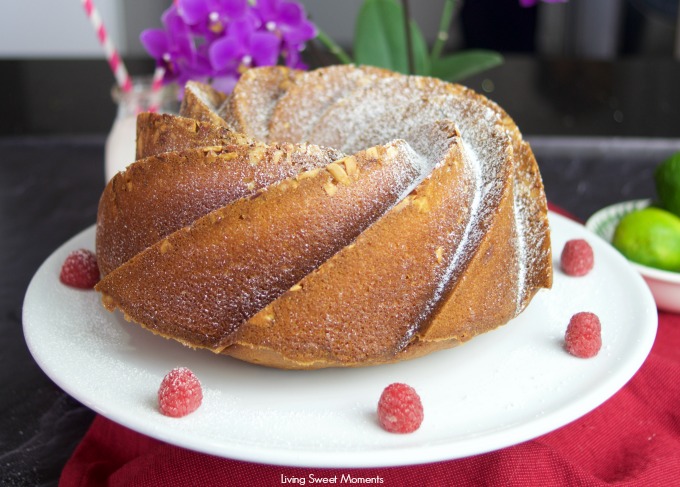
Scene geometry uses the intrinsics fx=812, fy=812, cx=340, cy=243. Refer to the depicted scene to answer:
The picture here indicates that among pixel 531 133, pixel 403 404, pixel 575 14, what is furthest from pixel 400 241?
pixel 575 14

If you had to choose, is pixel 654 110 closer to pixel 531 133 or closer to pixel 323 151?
pixel 531 133

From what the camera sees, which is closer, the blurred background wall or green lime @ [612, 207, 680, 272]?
green lime @ [612, 207, 680, 272]

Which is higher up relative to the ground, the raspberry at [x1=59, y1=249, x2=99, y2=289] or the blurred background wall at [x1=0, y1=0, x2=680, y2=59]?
the raspberry at [x1=59, y1=249, x2=99, y2=289]

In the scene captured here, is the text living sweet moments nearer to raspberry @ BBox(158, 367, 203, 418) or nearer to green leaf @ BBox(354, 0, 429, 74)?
raspberry @ BBox(158, 367, 203, 418)

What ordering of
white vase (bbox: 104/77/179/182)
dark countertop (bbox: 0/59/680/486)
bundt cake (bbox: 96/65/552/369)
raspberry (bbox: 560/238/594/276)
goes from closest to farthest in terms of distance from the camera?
bundt cake (bbox: 96/65/552/369) → raspberry (bbox: 560/238/594/276) → white vase (bbox: 104/77/179/182) → dark countertop (bbox: 0/59/680/486)

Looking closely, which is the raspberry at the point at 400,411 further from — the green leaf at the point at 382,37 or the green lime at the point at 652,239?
the green leaf at the point at 382,37

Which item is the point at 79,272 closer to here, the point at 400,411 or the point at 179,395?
the point at 179,395

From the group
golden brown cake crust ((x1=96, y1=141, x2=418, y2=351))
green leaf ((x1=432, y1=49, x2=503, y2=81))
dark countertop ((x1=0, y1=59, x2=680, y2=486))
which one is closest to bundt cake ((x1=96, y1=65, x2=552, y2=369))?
golden brown cake crust ((x1=96, y1=141, x2=418, y2=351))
